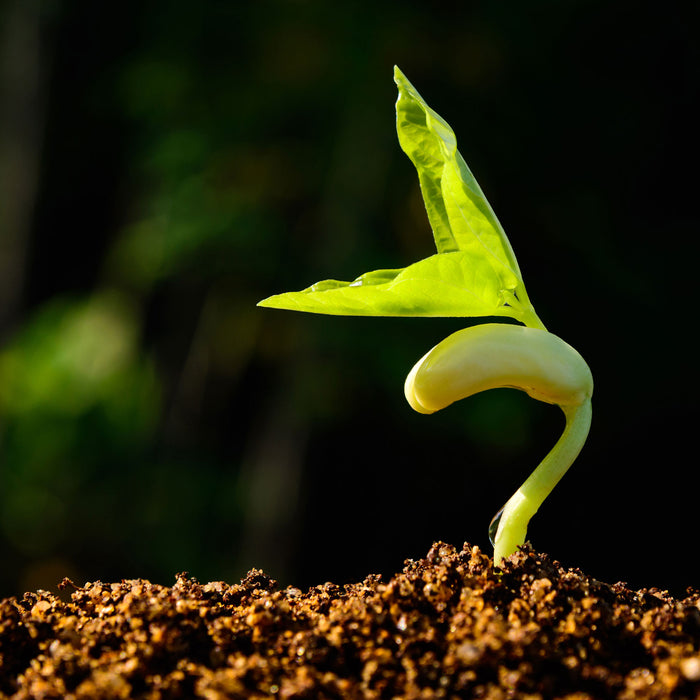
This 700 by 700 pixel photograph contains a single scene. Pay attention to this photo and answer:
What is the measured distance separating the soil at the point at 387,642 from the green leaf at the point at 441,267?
180 millimetres

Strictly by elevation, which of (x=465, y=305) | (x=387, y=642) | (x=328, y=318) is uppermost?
(x=465, y=305)

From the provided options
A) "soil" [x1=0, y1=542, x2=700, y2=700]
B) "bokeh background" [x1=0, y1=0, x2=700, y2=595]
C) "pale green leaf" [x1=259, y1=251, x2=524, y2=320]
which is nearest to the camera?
"soil" [x1=0, y1=542, x2=700, y2=700]

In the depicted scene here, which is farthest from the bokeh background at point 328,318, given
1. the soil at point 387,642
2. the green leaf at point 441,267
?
the soil at point 387,642

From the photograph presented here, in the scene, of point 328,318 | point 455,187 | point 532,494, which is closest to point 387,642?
point 532,494

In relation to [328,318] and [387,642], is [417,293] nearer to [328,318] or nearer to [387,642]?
[387,642]

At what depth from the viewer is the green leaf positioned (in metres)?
0.59

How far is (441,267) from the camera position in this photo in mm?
599

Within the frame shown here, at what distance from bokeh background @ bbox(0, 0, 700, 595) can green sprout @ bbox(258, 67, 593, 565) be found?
219cm

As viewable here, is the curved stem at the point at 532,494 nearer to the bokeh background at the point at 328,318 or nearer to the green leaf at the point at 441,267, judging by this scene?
the green leaf at the point at 441,267

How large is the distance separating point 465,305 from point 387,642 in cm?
24

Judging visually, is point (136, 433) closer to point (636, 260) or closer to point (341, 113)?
point (341, 113)

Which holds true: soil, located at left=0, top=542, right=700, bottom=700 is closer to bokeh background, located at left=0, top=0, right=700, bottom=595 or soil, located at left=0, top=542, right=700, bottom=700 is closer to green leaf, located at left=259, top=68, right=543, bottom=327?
green leaf, located at left=259, top=68, right=543, bottom=327

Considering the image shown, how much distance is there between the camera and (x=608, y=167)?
3.31 metres

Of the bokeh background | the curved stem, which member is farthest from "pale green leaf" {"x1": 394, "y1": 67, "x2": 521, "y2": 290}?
the bokeh background
